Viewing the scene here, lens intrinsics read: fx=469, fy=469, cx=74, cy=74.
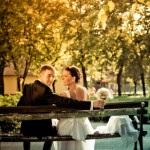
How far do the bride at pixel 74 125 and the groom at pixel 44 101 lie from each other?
0.91ft

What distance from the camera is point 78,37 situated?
45406 mm

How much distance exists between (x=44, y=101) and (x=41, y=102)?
0.06 metres

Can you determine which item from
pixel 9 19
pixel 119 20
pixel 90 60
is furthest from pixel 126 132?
pixel 90 60

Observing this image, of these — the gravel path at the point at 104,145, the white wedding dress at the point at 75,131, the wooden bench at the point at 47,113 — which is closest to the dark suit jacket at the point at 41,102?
the wooden bench at the point at 47,113

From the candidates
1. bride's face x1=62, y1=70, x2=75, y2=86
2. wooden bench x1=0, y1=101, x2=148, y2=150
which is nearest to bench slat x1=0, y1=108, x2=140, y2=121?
wooden bench x1=0, y1=101, x2=148, y2=150

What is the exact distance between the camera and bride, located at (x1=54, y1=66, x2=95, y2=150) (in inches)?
315

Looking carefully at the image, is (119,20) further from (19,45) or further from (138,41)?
(19,45)

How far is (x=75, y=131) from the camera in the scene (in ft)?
26.2

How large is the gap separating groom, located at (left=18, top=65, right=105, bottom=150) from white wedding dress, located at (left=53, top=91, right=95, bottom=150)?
0.74 ft

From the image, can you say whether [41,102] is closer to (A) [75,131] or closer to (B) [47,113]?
(B) [47,113]

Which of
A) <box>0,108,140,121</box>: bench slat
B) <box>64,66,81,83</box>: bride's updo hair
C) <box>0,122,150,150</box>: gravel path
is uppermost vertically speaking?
<box>64,66,81,83</box>: bride's updo hair

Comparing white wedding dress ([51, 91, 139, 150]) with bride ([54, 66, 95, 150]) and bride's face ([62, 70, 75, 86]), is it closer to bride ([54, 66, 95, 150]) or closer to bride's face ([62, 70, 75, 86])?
bride ([54, 66, 95, 150])

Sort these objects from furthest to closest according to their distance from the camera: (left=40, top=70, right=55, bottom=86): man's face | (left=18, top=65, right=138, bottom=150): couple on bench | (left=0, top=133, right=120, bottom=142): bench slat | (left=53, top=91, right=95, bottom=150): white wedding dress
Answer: (left=53, top=91, right=95, bottom=150): white wedding dress, (left=0, top=133, right=120, bottom=142): bench slat, (left=40, top=70, right=55, bottom=86): man's face, (left=18, top=65, right=138, bottom=150): couple on bench

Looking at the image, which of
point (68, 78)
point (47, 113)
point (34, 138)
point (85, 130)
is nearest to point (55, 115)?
point (47, 113)
